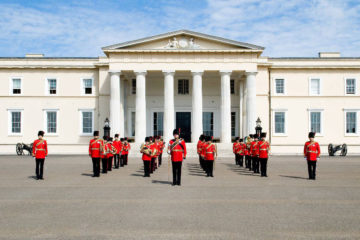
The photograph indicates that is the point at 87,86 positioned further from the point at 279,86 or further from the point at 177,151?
the point at 177,151

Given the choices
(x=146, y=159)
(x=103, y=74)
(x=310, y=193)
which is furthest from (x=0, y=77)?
(x=310, y=193)

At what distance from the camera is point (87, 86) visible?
129ft

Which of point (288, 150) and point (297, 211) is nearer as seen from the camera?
point (297, 211)

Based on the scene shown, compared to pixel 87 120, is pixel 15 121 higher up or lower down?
lower down

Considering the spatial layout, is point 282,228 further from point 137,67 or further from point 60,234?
point 137,67

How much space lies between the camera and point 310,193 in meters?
11.4

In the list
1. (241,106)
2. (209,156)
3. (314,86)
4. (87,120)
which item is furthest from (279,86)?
(209,156)

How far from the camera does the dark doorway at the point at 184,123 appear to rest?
3903 centimetres

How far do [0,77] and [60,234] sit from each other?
3715 centimetres

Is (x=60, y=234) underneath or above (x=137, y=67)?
underneath

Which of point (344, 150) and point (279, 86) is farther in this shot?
point (279, 86)

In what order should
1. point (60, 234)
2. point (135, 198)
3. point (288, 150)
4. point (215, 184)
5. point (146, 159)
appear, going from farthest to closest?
point (288, 150)
point (146, 159)
point (215, 184)
point (135, 198)
point (60, 234)

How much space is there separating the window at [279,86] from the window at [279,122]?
2.29 m

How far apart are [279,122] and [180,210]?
31.9m
